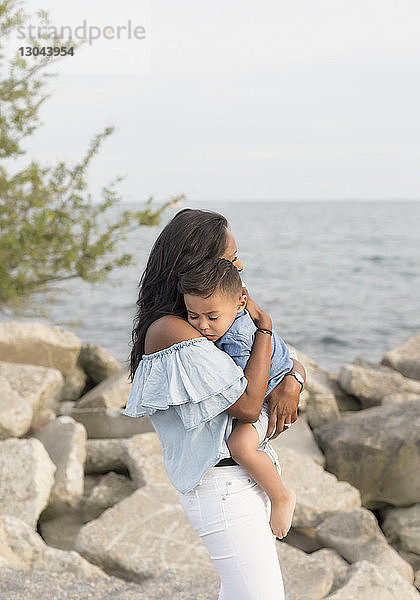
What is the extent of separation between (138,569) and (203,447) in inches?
88.0

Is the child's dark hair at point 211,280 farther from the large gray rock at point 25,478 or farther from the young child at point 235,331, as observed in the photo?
the large gray rock at point 25,478

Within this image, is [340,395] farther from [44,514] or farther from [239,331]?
[239,331]

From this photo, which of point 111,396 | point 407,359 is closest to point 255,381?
point 111,396

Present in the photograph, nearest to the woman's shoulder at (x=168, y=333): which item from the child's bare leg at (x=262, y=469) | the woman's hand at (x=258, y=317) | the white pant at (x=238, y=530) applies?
the woman's hand at (x=258, y=317)

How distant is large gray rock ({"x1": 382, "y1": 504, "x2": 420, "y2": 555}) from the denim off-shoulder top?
3.72 metres

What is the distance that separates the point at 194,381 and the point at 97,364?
260 inches

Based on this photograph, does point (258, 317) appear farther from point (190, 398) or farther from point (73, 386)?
point (73, 386)

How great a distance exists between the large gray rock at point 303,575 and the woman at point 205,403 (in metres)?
1.59

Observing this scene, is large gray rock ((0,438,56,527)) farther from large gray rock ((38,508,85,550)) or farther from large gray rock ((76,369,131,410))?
large gray rock ((76,369,131,410))

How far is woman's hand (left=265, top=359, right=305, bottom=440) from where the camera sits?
8.00ft

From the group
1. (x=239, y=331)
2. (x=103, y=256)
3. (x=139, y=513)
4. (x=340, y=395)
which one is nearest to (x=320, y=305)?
(x=340, y=395)

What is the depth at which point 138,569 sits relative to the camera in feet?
13.7

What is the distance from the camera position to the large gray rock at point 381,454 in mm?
5730

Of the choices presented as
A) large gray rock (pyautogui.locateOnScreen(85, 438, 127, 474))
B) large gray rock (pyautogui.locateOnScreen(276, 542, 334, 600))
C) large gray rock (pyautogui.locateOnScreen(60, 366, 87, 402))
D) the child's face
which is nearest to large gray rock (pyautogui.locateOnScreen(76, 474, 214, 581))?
large gray rock (pyautogui.locateOnScreen(276, 542, 334, 600))
